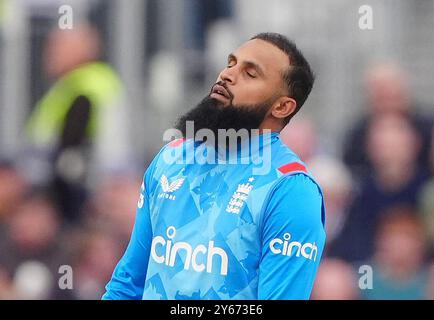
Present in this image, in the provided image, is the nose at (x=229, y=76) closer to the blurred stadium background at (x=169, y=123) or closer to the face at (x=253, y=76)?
the face at (x=253, y=76)

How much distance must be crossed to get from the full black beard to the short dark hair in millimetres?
123

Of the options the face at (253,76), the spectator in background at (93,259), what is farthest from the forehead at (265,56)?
the spectator in background at (93,259)

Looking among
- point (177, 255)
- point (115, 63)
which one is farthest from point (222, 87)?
point (115, 63)

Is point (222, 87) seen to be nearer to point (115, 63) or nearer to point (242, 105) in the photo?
point (242, 105)

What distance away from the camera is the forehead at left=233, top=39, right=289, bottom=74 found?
422 centimetres

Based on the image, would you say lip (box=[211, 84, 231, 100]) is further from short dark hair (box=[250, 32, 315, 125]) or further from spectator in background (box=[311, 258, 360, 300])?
spectator in background (box=[311, 258, 360, 300])

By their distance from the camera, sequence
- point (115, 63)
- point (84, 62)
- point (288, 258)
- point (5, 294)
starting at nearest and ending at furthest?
point (288, 258) < point (5, 294) < point (84, 62) < point (115, 63)

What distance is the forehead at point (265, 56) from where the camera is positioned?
13.8 ft

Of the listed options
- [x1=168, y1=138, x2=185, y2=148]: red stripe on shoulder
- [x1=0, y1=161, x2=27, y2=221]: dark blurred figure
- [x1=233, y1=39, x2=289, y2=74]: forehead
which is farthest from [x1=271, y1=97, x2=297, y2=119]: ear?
[x1=0, y1=161, x2=27, y2=221]: dark blurred figure

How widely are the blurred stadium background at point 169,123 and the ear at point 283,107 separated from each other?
3195 millimetres

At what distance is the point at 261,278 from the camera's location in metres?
4.01

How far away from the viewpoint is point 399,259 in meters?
7.48
